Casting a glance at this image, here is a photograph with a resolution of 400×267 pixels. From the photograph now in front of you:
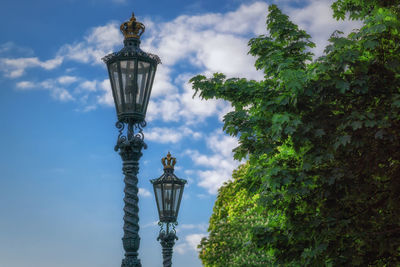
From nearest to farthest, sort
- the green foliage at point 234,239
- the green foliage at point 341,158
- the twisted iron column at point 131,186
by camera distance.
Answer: the twisted iron column at point 131,186 < the green foliage at point 341,158 < the green foliage at point 234,239

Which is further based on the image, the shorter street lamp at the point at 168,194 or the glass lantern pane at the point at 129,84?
the shorter street lamp at the point at 168,194

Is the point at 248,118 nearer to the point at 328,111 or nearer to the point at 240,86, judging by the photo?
the point at 240,86

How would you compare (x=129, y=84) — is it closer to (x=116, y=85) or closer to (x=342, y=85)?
(x=116, y=85)

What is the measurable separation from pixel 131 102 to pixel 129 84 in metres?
0.28

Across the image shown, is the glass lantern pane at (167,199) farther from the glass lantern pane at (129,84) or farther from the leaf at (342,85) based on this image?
the glass lantern pane at (129,84)

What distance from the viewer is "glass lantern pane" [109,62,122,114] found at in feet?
25.2

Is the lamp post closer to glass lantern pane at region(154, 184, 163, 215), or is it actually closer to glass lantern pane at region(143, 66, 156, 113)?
glass lantern pane at region(143, 66, 156, 113)

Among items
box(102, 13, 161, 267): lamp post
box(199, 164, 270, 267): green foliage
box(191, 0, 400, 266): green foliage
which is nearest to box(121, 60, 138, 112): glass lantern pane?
box(102, 13, 161, 267): lamp post

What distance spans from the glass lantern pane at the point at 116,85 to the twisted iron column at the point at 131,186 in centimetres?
32

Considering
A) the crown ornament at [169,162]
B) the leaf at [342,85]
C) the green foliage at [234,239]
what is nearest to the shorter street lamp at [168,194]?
the crown ornament at [169,162]

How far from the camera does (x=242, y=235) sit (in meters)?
27.3

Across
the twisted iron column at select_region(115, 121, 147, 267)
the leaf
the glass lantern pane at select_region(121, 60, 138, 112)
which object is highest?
the leaf

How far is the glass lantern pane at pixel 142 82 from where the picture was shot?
7.66 metres

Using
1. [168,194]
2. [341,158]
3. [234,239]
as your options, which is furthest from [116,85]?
[234,239]
